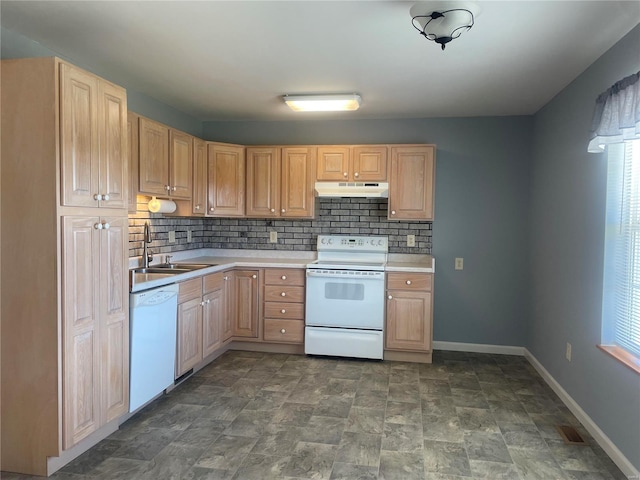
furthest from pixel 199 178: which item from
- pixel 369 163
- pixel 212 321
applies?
pixel 369 163

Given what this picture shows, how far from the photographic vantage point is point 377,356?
3.96 metres

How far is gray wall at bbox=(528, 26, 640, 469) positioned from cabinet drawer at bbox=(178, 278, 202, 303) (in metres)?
2.78

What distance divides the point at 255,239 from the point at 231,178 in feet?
2.48

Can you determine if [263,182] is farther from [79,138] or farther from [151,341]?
[79,138]

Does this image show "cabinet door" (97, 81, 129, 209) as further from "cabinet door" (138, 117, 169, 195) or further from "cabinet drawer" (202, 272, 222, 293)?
"cabinet drawer" (202, 272, 222, 293)

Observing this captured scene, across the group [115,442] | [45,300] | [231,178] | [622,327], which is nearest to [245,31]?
[45,300]

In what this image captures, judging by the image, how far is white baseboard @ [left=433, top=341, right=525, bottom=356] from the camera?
168 inches

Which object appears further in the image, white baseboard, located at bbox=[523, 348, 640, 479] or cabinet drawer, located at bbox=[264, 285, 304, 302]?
cabinet drawer, located at bbox=[264, 285, 304, 302]

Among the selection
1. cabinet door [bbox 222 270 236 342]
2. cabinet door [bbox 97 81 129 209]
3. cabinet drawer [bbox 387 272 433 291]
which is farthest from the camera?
cabinet door [bbox 222 270 236 342]

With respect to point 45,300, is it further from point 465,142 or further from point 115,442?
point 465,142

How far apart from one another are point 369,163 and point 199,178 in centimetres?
163

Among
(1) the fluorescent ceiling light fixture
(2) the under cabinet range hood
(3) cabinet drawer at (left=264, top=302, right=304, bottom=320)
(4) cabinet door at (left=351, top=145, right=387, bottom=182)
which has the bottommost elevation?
(3) cabinet drawer at (left=264, top=302, right=304, bottom=320)

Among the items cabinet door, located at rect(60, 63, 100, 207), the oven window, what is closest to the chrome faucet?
cabinet door, located at rect(60, 63, 100, 207)

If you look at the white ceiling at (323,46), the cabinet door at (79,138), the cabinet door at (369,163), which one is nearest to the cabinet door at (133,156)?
the white ceiling at (323,46)
